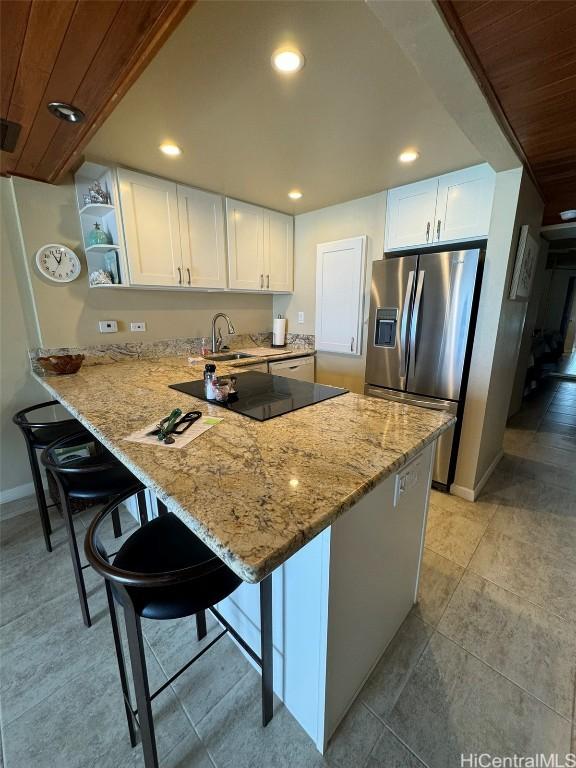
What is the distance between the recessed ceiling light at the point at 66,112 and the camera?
1335 mm

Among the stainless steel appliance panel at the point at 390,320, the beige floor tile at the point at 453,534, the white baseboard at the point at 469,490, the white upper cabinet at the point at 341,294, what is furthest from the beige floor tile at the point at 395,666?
the white upper cabinet at the point at 341,294

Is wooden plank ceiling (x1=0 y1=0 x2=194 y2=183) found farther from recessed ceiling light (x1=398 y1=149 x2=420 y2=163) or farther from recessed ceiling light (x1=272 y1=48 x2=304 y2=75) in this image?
recessed ceiling light (x1=398 y1=149 x2=420 y2=163)

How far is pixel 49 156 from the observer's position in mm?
1820

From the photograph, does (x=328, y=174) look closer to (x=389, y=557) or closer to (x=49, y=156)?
(x=49, y=156)

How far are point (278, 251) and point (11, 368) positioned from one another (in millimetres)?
2628

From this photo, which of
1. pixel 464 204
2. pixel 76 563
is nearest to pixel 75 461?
pixel 76 563

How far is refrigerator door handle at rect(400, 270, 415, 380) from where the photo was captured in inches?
94.3

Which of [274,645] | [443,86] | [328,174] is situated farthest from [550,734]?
[328,174]

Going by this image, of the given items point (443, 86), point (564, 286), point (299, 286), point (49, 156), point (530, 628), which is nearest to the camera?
point (443, 86)

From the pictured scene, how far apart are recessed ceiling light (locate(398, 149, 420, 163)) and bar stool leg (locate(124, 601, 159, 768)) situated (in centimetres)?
272

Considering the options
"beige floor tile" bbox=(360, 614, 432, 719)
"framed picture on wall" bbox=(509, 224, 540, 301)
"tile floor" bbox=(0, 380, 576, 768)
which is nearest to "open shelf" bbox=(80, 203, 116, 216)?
"tile floor" bbox=(0, 380, 576, 768)

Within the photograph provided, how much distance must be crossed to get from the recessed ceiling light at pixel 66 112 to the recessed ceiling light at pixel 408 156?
1.85 meters

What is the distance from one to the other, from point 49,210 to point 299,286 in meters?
2.30

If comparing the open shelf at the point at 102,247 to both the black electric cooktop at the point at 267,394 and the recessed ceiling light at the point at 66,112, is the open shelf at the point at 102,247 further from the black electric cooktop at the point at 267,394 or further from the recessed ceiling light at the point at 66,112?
the black electric cooktop at the point at 267,394
